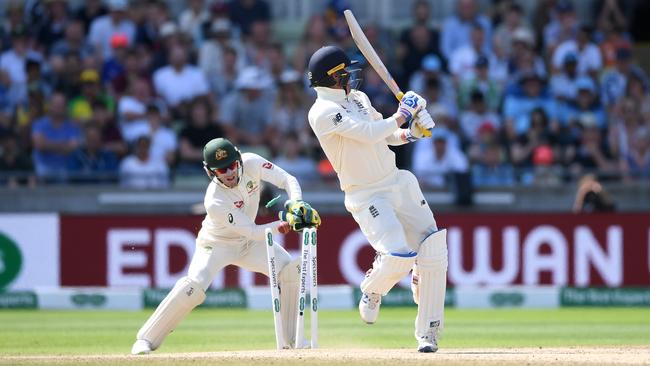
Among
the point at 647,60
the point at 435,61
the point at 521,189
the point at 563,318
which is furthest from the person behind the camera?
the point at 647,60

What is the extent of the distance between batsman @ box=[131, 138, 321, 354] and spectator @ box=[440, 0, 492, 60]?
7.17m

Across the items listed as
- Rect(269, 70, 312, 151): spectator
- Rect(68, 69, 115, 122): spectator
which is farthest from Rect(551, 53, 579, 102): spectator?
Rect(68, 69, 115, 122): spectator

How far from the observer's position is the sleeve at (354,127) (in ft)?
25.0

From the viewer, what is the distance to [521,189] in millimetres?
A: 13711

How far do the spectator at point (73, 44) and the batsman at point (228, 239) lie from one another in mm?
6762

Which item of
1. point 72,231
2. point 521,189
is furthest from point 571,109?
point 72,231

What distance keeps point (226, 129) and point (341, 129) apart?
643 centimetres

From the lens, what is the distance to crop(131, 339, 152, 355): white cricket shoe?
809 cm

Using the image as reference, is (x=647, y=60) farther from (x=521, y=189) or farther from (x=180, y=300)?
(x=180, y=300)

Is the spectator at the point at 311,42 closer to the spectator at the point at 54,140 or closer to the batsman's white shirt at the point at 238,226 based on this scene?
the spectator at the point at 54,140

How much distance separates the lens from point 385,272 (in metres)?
7.71

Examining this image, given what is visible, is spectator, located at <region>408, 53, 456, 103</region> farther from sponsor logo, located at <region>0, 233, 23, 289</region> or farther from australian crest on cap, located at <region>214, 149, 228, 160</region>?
australian crest on cap, located at <region>214, 149, 228, 160</region>

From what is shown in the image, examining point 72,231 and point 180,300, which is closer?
point 180,300

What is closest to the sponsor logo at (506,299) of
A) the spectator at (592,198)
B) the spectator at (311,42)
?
the spectator at (592,198)
